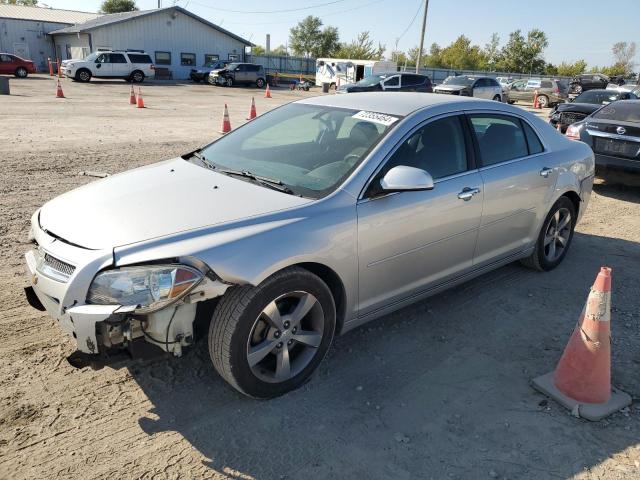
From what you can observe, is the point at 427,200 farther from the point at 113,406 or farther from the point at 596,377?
the point at 113,406

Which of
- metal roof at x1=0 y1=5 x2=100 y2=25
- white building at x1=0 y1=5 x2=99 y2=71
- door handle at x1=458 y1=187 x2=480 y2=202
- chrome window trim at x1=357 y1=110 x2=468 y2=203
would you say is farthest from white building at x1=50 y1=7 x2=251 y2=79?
door handle at x1=458 y1=187 x2=480 y2=202

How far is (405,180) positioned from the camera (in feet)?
10.3

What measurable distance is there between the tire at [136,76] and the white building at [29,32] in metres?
17.3

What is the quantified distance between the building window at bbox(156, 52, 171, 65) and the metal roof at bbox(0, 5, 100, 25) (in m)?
12.2

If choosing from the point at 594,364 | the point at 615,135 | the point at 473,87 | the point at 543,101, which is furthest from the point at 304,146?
the point at 543,101

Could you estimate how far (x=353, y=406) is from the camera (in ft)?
9.98

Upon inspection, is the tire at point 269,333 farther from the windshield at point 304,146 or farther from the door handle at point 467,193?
the door handle at point 467,193

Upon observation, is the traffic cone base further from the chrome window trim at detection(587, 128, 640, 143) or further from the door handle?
the chrome window trim at detection(587, 128, 640, 143)

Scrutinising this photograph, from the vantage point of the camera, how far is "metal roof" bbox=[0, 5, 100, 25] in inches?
1858

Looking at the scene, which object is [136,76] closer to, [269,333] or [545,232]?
[545,232]

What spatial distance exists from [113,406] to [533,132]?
159 inches

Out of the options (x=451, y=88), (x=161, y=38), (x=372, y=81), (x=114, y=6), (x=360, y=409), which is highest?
(x=114, y=6)

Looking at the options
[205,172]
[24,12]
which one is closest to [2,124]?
[205,172]

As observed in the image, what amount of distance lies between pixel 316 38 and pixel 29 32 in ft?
170
